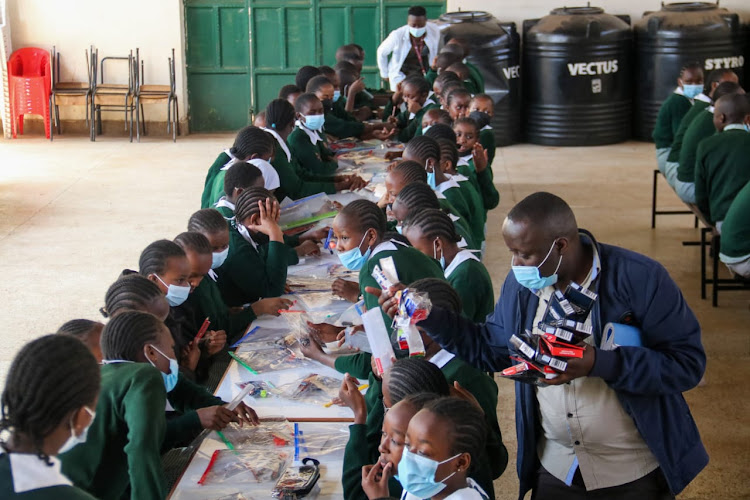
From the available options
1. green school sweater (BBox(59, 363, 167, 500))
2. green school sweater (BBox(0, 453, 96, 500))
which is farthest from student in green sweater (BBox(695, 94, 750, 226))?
green school sweater (BBox(0, 453, 96, 500))

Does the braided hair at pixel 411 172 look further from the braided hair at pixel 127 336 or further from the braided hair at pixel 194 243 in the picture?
the braided hair at pixel 127 336

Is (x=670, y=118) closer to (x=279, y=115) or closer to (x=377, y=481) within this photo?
(x=279, y=115)

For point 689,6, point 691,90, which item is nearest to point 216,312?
point 691,90

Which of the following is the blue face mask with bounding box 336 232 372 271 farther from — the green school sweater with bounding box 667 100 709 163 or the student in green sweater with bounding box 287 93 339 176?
the green school sweater with bounding box 667 100 709 163

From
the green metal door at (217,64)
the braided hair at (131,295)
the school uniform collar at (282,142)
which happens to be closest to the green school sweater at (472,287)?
the braided hair at (131,295)

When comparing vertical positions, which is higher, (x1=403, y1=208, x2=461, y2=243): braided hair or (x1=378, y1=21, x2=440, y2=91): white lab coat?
(x1=378, y1=21, x2=440, y2=91): white lab coat

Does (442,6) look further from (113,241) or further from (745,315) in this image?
(745,315)

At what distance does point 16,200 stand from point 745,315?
714 cm

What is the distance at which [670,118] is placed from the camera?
8.35 meters

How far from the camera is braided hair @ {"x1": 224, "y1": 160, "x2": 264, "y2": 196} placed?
4941 millimetres

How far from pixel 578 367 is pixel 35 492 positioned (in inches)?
50.8

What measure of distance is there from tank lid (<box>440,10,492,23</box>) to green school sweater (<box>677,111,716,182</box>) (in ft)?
16.4

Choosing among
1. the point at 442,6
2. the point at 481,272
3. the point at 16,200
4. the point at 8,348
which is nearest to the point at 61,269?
the point at 8,348

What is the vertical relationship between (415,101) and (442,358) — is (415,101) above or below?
above
